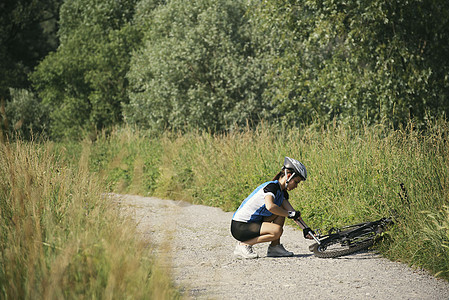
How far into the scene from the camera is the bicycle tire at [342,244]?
7176 millimetres

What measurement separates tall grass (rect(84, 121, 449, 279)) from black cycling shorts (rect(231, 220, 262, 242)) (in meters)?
1.65

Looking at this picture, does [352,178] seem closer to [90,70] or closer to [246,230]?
[246,230]

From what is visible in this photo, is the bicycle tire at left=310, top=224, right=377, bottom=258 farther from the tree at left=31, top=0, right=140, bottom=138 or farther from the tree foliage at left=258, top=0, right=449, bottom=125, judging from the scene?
the tree at left=31, top=0, right=140, bottom=138

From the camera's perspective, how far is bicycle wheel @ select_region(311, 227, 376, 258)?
7.18 meters

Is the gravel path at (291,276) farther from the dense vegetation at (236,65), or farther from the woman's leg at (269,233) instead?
the dense vegetation at (236,65)

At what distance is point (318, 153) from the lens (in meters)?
10.6

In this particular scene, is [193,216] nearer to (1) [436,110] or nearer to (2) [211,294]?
(2) [211,294]

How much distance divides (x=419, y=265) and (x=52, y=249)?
4.14 metres

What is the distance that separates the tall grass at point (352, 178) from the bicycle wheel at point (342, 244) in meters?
0.22

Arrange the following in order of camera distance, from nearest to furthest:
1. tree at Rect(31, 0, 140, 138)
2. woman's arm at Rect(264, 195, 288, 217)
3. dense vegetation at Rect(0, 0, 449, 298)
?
dense vegetation at Rect(0, 0, 449, 298), woman's arm at Rect(264, 195, 288, 217), tree at Rect(31, 0, 140, 138)

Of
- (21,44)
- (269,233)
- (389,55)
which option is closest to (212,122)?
(389,55)

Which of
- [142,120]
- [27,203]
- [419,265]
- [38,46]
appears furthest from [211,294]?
[38,46]

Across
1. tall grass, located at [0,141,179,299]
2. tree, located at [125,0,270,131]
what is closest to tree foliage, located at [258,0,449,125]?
tree, located at [125,0,270,131]

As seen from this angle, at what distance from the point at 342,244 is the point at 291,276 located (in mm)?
1296
